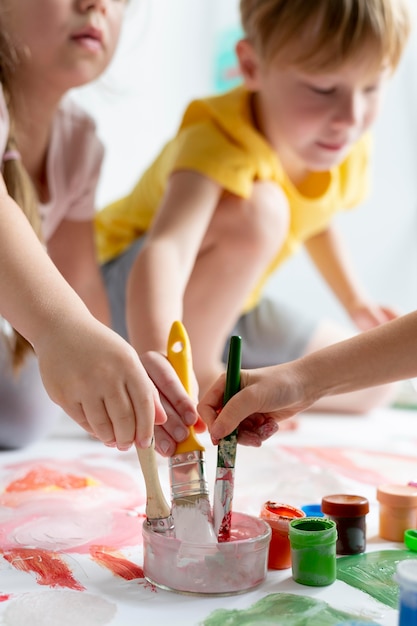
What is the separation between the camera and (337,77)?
1203 mm

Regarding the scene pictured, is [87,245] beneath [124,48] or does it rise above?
beneath

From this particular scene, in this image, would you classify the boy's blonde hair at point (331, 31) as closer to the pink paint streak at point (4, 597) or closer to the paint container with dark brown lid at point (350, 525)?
the paint container with dark brown lid at point (350, 525)

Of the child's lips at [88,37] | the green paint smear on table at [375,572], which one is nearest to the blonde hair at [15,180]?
the child's lips at [88,37]

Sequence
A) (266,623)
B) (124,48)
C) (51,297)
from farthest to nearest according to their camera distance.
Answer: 1. (124,48)
2. (51,297)
3. (266,623)

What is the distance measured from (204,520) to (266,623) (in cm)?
12

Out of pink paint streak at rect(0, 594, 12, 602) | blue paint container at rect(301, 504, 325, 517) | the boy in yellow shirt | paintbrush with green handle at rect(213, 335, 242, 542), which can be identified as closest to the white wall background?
the boy in yellow shirt

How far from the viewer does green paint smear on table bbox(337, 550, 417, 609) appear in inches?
25.6

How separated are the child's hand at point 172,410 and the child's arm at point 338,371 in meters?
0.02

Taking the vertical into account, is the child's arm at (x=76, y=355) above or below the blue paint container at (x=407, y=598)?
above

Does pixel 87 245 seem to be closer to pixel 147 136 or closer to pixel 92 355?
pixel 92 355

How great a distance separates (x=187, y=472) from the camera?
2.35 feet

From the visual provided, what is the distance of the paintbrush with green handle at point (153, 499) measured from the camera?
69 centimetres

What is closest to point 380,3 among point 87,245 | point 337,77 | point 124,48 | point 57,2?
point 337,77

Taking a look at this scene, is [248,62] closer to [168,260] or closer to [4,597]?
[168,260]
